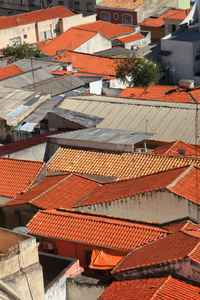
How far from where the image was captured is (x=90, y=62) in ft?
191

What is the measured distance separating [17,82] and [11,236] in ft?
94.3

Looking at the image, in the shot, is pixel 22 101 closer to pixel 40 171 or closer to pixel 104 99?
pixel 104 99

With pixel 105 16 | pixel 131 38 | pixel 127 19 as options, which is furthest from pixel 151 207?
pixel 105 16

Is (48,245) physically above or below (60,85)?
below

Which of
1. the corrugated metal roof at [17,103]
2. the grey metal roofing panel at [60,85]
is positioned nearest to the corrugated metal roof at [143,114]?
the corrugated metal roof at [17,103]

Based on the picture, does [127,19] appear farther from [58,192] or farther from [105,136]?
[58,192]

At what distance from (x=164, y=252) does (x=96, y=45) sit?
45.2 m

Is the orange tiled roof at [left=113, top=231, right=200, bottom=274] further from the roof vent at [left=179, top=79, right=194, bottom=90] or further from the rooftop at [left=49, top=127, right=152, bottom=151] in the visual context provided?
the roof vent at [left=179, top=79, right=194, bottom=90]

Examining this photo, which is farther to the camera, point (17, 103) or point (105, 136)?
point (17, 103)

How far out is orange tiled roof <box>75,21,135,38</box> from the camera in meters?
68.1

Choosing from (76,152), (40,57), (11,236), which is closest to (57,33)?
(40,57)

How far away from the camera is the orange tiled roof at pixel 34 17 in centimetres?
7219

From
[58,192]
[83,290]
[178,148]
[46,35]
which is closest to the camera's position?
[83,290]

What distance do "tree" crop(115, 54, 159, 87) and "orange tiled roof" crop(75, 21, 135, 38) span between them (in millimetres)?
16024
